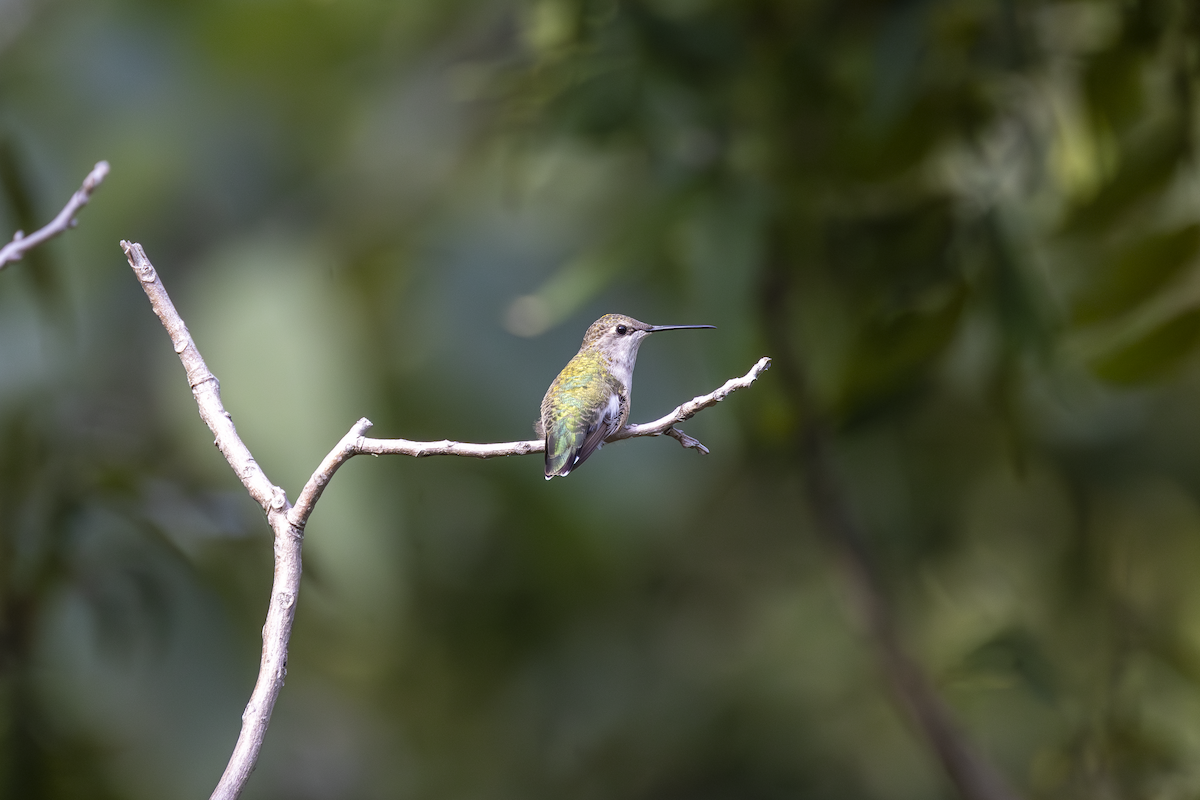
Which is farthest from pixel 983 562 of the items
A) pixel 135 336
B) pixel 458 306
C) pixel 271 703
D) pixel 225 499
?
pixel 271 703

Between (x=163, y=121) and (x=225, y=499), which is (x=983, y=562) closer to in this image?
(x=225, y=499)

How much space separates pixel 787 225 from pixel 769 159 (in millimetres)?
153

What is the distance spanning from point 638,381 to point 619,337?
1063 mm

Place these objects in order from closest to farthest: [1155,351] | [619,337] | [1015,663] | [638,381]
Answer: [619,337] < [1155,351] < [1015,663] < [638,381]

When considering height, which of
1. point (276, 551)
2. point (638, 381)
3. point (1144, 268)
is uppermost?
point (638, 381)

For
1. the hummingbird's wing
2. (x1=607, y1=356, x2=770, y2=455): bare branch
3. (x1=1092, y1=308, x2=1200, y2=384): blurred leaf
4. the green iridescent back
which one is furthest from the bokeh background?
(x1=607, y1=356, x2=770, y2=455): bare branch

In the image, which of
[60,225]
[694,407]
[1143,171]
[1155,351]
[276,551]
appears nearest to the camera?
[276,551]

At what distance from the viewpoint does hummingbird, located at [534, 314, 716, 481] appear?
1181 mm

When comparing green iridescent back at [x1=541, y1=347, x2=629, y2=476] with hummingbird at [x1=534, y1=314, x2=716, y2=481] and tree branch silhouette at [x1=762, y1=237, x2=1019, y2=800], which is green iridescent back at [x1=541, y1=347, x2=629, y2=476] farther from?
tree branch silhouette at [x1=762, y1=237, x2=1019, y2=800]

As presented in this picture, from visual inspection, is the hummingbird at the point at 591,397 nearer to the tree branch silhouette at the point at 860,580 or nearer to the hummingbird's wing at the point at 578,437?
the hummingbird's wing at the point at 578,437

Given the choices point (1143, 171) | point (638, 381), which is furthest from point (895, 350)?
point (638, 381)

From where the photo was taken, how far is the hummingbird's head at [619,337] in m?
1.52

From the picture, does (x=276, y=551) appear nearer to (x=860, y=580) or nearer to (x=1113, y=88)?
(x=860, y=580)

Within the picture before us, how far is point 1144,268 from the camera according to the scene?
1.76 metres
